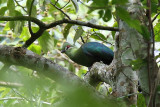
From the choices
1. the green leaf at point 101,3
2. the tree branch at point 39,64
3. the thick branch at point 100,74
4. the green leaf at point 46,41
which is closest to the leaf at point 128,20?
the green leaf at point 101,3

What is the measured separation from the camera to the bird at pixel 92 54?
15.0ft

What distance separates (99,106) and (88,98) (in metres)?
0.05

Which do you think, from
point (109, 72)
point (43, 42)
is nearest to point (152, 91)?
point (109, 72)

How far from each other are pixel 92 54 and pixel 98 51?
0.12 metres

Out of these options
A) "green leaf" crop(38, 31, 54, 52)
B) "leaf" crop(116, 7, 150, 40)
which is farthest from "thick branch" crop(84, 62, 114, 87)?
"leaf" crop(116, 7, 150, 40)

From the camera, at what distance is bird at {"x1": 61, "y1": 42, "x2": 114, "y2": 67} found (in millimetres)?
4562

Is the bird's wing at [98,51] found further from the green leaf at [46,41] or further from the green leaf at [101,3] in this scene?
the green leaf at [101,3]

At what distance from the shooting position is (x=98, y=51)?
4.68 m

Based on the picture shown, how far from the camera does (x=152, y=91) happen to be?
1469mm

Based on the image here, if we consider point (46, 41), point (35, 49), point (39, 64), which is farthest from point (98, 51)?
point (39, 64)

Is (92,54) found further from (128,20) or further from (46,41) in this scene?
(128,20)

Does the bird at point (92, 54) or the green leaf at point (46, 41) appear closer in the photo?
the green leaf at point (46, 41)

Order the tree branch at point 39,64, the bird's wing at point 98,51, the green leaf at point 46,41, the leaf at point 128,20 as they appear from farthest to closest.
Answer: the bird's wing at point 98,51
the green leaf at point 46,41
the tree branch at point 39,64
the leaf at point 128,20

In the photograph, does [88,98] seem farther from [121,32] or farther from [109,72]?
[109,72]
